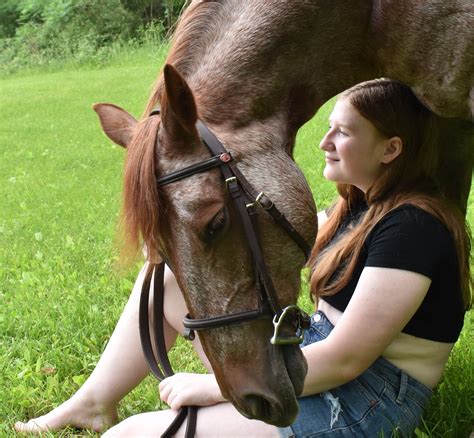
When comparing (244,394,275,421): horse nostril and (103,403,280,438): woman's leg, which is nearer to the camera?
(244,394,275,421): horse nostril

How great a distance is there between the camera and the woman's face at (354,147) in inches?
85.3

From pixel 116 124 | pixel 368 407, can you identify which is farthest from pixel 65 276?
pixel 368 407

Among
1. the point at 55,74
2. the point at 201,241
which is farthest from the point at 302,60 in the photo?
the point at 55,74

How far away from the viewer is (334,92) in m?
2.10

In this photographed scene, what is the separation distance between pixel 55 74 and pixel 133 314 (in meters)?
14.3

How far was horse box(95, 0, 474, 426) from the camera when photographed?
1716 mm

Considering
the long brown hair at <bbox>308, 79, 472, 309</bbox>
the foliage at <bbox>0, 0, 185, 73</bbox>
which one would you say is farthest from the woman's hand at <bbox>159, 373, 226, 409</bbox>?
the foliage at <bbox>0, 0, 185, 73</bbox>

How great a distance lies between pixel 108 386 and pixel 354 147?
3.97 feet

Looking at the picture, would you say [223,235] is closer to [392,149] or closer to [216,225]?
[216,225]

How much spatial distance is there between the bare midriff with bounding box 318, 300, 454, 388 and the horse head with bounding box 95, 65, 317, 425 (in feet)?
1.41

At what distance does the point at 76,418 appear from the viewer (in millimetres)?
2553

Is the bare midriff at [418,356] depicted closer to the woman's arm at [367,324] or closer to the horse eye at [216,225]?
the woman's arm at [367,324]

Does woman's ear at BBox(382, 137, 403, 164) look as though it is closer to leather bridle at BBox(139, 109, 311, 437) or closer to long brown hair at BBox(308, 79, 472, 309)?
long brown hair at BBox(308, 79, 472, 309)

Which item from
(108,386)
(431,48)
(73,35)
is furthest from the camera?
(73,35)
